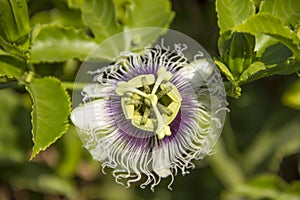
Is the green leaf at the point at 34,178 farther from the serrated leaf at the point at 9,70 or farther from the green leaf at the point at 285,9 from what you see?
the green leaf at the point at 285,9

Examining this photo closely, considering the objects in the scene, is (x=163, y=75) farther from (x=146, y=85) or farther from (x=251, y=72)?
(x=251, y=72)

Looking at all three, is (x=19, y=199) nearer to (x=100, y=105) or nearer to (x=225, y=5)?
(x=100, y=105)

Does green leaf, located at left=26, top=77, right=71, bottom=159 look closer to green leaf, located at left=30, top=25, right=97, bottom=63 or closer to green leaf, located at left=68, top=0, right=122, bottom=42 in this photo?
green leaf, located at left=30, top=25, right=97, bottom=63

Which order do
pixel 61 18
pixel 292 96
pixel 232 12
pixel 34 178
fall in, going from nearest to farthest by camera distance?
1. pixel 232 12
2. pixel 61 18
3. pixel 292 96
4. pixel 34 178

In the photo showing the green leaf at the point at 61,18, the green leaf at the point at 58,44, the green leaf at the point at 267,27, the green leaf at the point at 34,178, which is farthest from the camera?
the green leaf at the point at 34,178

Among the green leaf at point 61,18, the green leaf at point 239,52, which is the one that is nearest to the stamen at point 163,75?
the green leaf at point 239,52

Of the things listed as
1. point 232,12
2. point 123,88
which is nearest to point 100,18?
point 123,88
